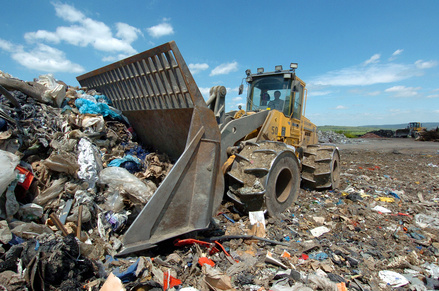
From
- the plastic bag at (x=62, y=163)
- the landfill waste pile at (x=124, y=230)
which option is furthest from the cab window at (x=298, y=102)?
the plastic bag at (x=62, y=163)

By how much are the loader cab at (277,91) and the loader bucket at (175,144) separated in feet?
8.21

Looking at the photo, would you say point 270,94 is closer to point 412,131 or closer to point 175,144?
point 175,144

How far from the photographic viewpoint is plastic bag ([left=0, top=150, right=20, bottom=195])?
2.43m

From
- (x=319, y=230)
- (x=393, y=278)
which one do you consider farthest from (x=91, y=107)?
(x=393, y=278)

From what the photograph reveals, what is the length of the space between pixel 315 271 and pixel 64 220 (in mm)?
2615

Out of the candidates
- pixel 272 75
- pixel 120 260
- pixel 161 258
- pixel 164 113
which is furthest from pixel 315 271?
pixel 272 75

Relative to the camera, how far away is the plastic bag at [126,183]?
3.21 meters

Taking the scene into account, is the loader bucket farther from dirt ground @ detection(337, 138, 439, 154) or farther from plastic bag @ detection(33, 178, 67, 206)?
dirt ground @ detection(337, 138, 439, 154)

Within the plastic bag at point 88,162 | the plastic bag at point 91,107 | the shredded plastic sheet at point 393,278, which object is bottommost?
the shredded plastic sheet at point 393,278

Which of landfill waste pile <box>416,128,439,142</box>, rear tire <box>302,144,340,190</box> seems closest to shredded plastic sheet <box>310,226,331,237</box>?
rear tire <box>302,144,340,190</box>

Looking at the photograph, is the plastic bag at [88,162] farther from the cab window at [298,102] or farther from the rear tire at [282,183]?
the cab window at [298,102]

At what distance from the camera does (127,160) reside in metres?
3.78

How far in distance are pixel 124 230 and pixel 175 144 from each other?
1330 millimetres

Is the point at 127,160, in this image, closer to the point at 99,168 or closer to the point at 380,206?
the point at 99,168
